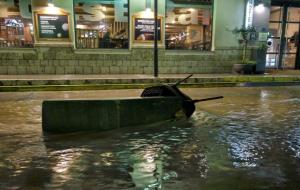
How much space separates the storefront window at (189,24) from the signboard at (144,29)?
2.46 feet

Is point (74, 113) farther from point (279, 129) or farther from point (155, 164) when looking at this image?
point (279, 129)

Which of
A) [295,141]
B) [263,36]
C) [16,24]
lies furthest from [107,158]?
[263,36]

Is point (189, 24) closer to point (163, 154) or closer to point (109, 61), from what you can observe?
point (109, 61)

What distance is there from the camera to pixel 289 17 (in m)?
16.9

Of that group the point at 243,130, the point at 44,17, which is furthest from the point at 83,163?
the point at 44,17

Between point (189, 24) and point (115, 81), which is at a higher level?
point (189, 24)

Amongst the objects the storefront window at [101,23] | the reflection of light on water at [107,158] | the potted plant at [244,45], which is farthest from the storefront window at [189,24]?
the reflection of light on water at [107,158]

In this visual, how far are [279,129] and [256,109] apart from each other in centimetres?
202

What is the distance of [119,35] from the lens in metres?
14.5

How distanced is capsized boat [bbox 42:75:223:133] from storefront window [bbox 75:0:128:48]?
314 inches

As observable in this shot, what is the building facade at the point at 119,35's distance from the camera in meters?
13.5

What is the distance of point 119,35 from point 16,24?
14.6ft

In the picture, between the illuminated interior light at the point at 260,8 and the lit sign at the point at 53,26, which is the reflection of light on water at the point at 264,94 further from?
the lit sign at the point at 53,26

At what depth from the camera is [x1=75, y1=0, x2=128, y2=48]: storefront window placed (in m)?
14.0
